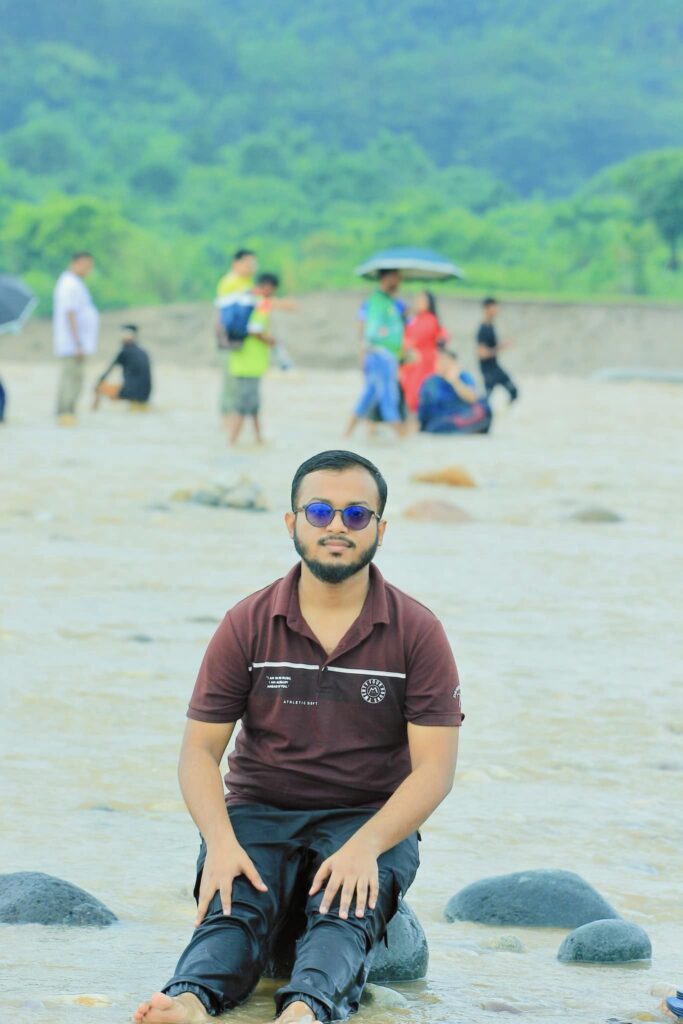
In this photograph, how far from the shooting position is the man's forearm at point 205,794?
3.40m

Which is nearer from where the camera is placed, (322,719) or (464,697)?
(322,719)

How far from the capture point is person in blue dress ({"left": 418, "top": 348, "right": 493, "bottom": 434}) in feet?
57.1

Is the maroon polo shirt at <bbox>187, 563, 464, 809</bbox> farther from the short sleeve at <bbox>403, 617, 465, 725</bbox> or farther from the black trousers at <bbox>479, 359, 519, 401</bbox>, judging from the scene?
the black trousers at <bbox>479, 359, 519, 401</bbox>

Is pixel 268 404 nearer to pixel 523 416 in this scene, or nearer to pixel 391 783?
pixel 523 416

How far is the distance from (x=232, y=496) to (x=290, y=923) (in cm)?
811

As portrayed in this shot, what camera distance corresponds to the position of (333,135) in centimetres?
11131

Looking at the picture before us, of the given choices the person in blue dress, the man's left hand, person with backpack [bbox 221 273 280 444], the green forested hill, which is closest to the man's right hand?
the man's left hand

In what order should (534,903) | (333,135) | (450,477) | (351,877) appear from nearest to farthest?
(351,877), (534,903), (450,477), (333,135)

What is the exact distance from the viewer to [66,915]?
375 cm

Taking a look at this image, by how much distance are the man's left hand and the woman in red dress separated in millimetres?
13658

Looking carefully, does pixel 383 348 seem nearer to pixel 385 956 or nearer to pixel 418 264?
pixel 418 264

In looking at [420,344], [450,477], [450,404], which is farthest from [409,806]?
[450,404]

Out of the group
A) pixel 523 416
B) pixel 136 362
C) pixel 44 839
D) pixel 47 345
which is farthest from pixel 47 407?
pixel 47 345

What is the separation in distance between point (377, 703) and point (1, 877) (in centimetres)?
100
